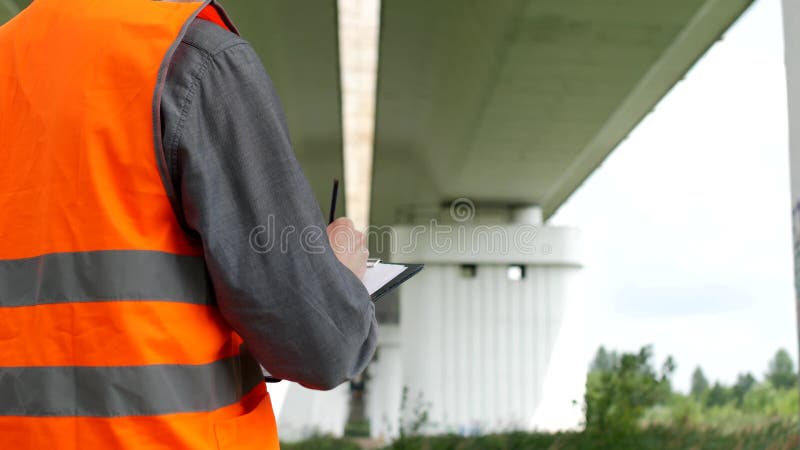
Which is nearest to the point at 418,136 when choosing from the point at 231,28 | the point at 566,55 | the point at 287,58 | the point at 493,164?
the point at 493,164

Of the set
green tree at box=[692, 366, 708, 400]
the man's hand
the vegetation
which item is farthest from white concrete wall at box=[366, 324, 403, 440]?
the man's hand

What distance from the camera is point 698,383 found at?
9586mm

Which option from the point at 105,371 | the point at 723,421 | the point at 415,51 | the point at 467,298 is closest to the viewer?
the point at 105,371

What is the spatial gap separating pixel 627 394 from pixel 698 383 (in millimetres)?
771

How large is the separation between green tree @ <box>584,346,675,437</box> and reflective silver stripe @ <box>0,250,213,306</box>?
8876 millimetres

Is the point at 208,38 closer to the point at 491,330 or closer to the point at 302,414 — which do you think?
the point at 491,330

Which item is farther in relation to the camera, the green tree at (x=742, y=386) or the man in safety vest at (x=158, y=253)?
the green tree at (x=742, y=386)

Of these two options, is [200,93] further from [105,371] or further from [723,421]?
[723,421]

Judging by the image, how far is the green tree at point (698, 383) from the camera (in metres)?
9.39

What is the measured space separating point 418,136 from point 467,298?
16.3ft

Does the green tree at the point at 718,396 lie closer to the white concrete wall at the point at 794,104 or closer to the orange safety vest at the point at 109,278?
the white concrete wall at the point at 794,104

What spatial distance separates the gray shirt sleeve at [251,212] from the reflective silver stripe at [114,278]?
38 millimetres

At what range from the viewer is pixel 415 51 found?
7258 millimetres

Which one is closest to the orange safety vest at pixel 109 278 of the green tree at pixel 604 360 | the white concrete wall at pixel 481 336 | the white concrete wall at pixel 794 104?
the white concrete wall at pixel 794 104
